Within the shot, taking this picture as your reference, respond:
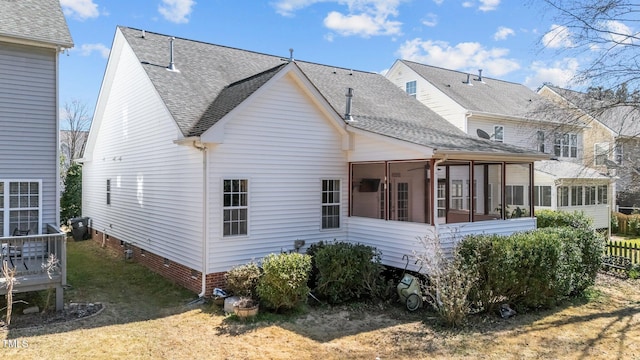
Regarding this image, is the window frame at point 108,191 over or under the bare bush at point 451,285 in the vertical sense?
over

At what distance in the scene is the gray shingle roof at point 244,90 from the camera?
431 inches

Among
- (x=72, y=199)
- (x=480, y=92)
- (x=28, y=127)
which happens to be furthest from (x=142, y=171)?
(x=480, y=92)

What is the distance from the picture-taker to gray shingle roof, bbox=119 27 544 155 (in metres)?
10.9

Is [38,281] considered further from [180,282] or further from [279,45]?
[279,45]

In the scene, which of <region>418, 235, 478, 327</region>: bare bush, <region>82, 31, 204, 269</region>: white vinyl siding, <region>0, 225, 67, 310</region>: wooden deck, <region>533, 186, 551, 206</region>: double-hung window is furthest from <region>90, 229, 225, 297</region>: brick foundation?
<region>533, 186, 551, 206</region>: double-hung window

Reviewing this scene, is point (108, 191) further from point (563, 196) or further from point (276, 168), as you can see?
point (563, 196)

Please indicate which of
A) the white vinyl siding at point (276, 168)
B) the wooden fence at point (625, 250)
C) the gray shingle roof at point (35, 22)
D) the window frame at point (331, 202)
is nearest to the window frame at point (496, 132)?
the wooden fence at point (625, 250)

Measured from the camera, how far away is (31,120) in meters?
9.72

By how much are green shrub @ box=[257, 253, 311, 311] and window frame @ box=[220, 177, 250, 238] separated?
1693 mm

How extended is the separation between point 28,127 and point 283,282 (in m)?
6.85

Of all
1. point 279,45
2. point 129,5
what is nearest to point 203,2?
point 129,5

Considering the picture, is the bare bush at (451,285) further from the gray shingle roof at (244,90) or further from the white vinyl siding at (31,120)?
the white vinyl siding at (31,120)

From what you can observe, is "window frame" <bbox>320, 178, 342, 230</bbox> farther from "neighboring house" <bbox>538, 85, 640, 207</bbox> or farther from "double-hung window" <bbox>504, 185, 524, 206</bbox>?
"double-hung window" <bbox>504, 185, 524, 206</bbox>

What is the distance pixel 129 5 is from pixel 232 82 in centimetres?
859
